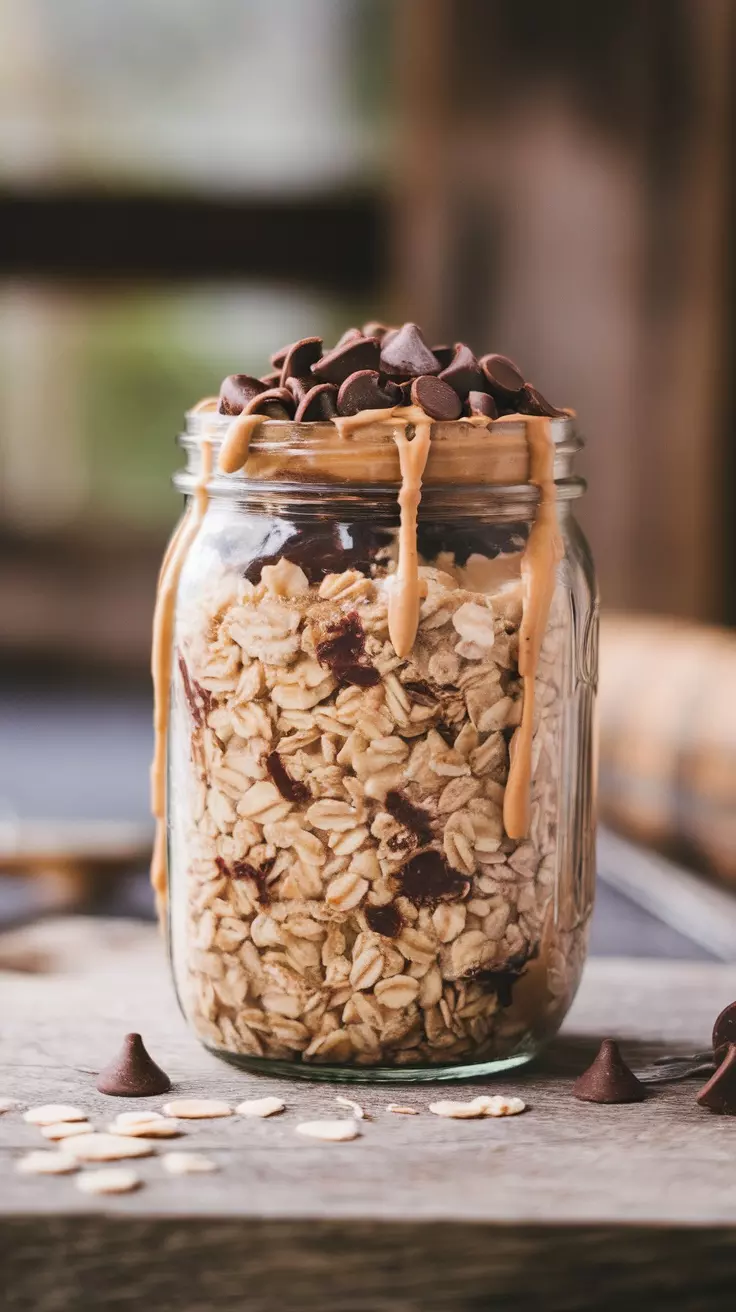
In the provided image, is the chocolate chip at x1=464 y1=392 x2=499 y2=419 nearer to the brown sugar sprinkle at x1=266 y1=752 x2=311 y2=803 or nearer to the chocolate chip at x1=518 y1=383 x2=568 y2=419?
the chocolate chip at x1=518 y1=383 x2=568 y2=419

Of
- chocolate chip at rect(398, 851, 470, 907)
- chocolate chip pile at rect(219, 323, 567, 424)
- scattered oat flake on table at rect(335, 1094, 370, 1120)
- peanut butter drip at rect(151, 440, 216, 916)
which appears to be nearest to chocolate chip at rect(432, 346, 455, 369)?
chocolate chip pile at rect(219, 323, 567, 424)

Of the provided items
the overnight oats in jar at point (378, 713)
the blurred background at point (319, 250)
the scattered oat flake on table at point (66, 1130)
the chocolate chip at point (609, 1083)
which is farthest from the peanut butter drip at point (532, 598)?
the blurred background at point (319, 250)

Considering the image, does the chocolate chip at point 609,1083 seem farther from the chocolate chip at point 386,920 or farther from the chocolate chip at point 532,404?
the chocolate chip at point 532,404

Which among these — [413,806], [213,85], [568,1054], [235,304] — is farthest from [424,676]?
[213,85]

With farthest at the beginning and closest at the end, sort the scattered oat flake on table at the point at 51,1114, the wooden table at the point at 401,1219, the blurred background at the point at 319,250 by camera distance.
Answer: the blurred background at the point at 319,250, the scattered oat flake on table at the point at 51,1114, the wooden table at the point at 401,1219

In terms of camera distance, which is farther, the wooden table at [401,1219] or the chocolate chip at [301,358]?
the chocolate chip at [301,358]

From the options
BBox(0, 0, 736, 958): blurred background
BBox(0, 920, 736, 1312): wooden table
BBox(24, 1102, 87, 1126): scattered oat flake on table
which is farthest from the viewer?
BBox(0, 0, 736, 958): blurred background

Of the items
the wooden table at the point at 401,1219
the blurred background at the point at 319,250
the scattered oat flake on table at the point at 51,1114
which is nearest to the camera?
the wooden table at the point at 401,1219
